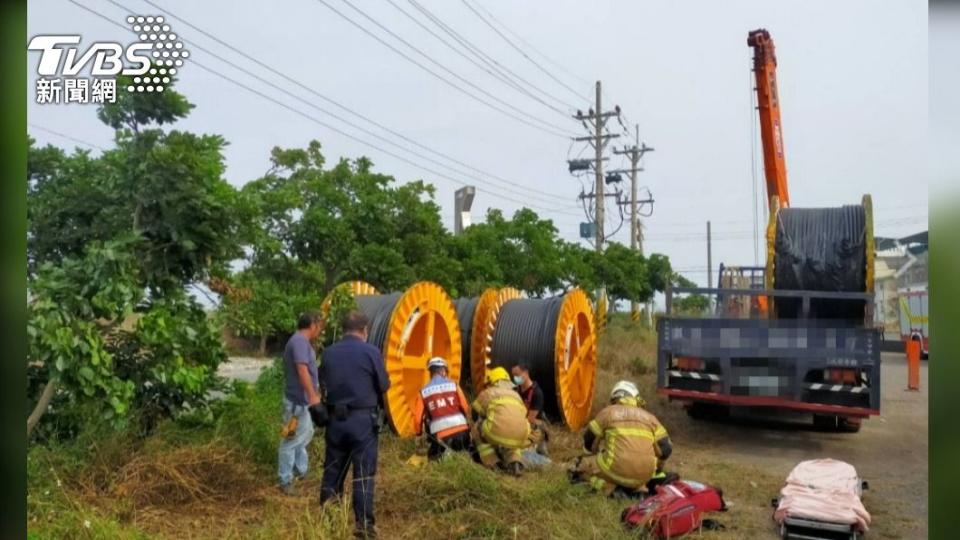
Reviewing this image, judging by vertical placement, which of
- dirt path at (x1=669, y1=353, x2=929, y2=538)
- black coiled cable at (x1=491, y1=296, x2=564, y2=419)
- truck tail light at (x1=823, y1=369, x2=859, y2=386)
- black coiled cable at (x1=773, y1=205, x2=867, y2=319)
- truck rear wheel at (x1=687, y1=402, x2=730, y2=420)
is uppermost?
black coiled cable at (x1=773, y1=205, x2=867, y2=319)

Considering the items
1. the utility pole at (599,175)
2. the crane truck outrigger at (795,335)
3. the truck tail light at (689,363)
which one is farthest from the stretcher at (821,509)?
the utility pole at (599,175)

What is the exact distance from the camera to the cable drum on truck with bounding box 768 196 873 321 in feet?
36.4

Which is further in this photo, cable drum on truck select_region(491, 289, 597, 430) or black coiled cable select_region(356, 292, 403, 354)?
cable drum on truck select_region(491, 289, 597, 430)

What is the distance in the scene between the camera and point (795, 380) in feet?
31.6

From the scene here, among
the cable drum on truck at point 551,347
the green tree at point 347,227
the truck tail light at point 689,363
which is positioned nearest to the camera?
the truck tail light at point 689,363

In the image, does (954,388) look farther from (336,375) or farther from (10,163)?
(10,163)

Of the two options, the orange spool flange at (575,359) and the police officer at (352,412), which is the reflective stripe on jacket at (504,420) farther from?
the orange spool flange at (575,359)

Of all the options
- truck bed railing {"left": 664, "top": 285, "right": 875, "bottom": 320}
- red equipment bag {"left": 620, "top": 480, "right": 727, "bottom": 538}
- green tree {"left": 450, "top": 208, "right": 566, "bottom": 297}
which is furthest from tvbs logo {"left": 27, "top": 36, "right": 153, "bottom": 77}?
green tree {"left": 450, "top": 208, "right": 566, "bottom": 297}

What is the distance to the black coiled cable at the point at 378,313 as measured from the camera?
880 centimetres

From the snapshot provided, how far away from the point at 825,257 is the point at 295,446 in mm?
7931

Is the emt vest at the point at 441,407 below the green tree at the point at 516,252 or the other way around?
below

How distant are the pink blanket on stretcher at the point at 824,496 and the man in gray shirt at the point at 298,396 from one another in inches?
150

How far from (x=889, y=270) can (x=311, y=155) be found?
494 inches

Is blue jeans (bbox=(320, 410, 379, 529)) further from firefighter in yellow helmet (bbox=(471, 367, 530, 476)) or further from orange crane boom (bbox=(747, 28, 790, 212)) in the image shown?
orange crane boom (bbox=(747, 28, 790, 212))
